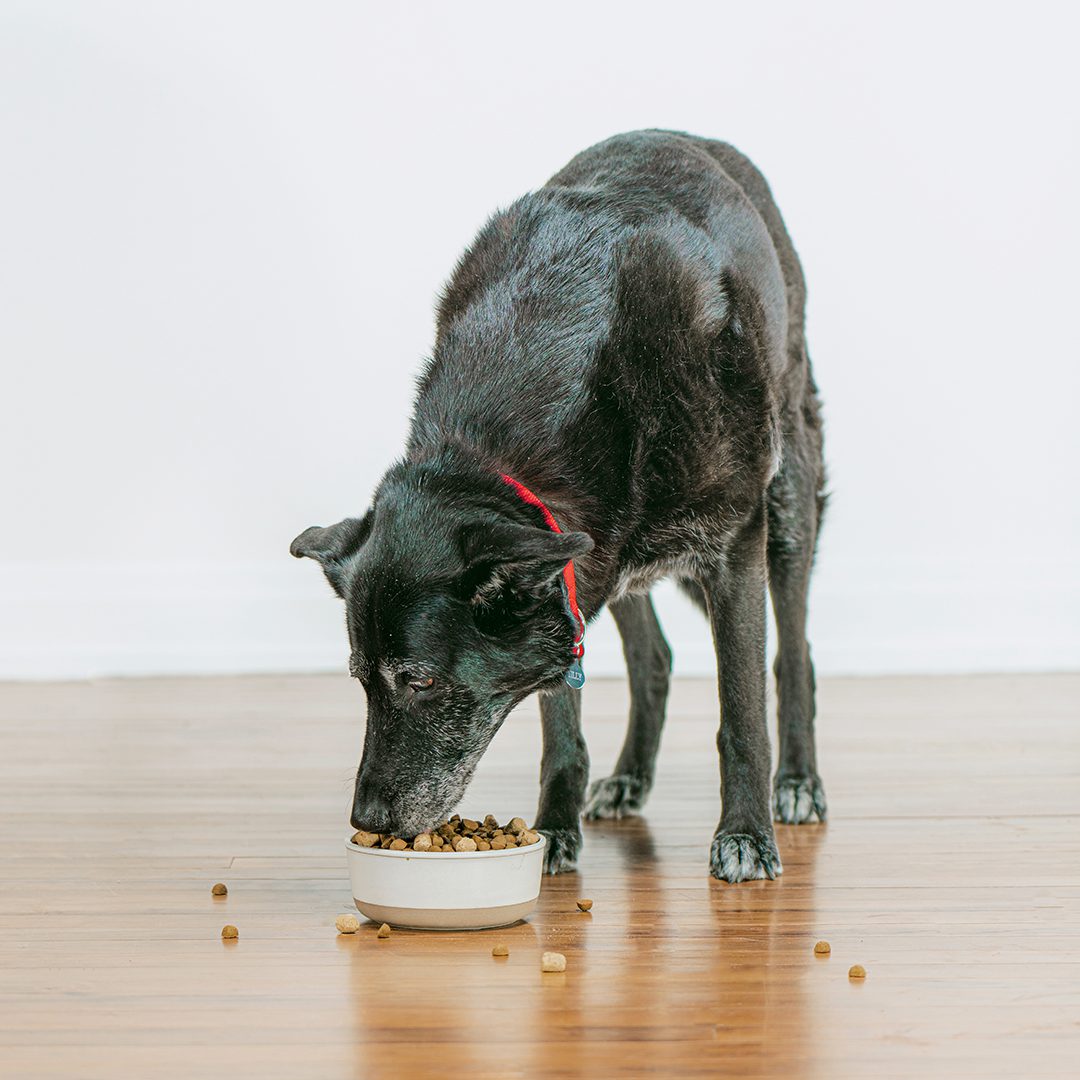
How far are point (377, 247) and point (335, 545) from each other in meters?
3.25

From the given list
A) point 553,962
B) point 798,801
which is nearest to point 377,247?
point 798,801

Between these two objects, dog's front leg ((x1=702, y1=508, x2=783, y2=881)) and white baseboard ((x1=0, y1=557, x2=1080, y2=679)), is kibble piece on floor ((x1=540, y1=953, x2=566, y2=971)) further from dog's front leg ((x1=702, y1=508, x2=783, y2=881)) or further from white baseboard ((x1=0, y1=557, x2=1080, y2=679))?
white baseboard ((x1=0, y1=557, x2=1080, y2=679))

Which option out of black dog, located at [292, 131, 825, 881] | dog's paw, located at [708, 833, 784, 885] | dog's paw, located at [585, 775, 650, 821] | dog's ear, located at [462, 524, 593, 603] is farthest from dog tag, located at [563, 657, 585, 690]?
dog's paw, located at [585, 775, 650, 821]

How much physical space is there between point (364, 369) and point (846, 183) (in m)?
1.90

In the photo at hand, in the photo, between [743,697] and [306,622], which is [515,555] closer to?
[743,697]

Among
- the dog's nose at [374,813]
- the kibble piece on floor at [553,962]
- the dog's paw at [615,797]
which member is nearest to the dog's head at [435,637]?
the dog's nose at [374,813]

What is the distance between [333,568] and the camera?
231 cm

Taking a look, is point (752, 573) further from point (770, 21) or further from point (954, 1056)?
point (770, 21)

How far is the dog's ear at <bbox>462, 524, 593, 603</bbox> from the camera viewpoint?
203 cm

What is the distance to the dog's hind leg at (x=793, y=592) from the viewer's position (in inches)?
125

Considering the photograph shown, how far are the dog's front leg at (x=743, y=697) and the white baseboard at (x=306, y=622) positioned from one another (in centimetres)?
259

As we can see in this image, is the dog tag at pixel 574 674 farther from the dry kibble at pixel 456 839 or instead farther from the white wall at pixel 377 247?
the white wall at pixel 377 247

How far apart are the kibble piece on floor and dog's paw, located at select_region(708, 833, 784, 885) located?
24.3 inches

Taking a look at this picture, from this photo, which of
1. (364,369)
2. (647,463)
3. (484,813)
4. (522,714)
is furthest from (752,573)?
(364,369)
